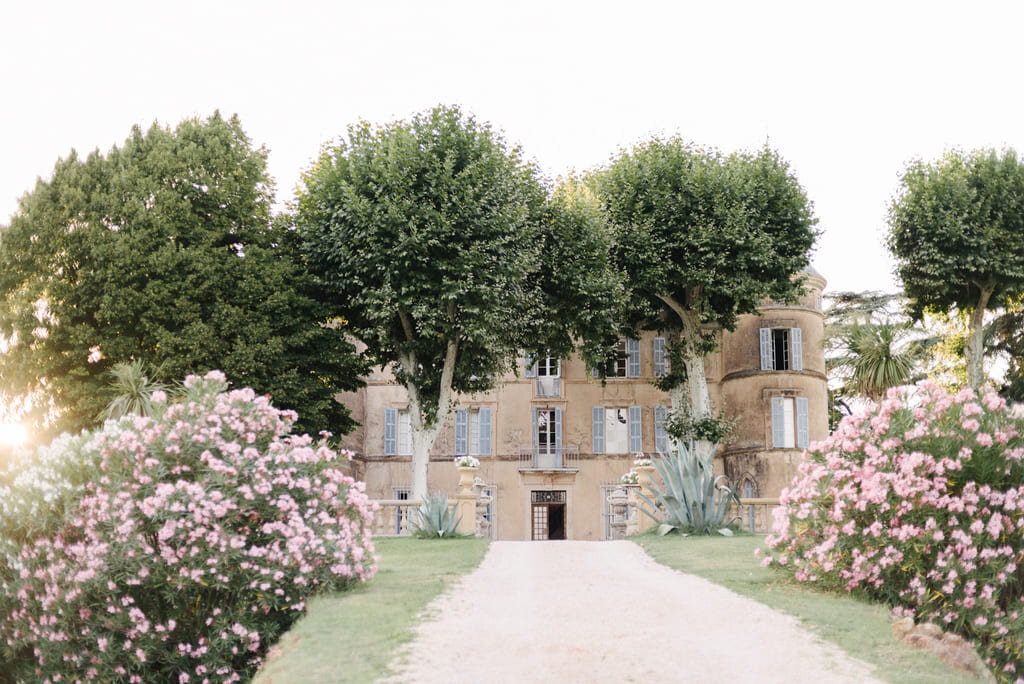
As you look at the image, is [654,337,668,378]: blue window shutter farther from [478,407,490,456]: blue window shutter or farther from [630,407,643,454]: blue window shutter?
[478,407,490,456]: blue window shutter

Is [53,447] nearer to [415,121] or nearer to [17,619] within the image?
[17,619]

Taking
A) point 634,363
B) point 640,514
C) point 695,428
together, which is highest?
point 634,363

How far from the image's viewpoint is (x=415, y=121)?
83.6 ft

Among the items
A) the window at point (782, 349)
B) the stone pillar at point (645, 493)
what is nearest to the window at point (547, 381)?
the window at point (782, 349)

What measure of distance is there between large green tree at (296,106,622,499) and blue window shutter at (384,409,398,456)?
10.4 metres

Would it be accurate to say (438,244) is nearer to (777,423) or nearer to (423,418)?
(423,418)

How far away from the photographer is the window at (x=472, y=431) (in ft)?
121

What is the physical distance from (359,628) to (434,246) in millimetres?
15486

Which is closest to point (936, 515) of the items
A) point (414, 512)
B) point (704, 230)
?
point (414, 512)

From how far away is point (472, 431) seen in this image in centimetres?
3728

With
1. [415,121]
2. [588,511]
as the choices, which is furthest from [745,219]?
[588,511]

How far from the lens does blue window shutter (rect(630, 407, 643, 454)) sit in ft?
121

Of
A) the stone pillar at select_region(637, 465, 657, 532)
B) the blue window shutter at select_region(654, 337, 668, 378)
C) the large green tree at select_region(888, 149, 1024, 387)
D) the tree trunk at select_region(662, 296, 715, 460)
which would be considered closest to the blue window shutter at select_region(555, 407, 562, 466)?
the blue window shutter at select_region(654, 337, 668, 378)

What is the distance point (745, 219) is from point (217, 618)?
2185 cm
